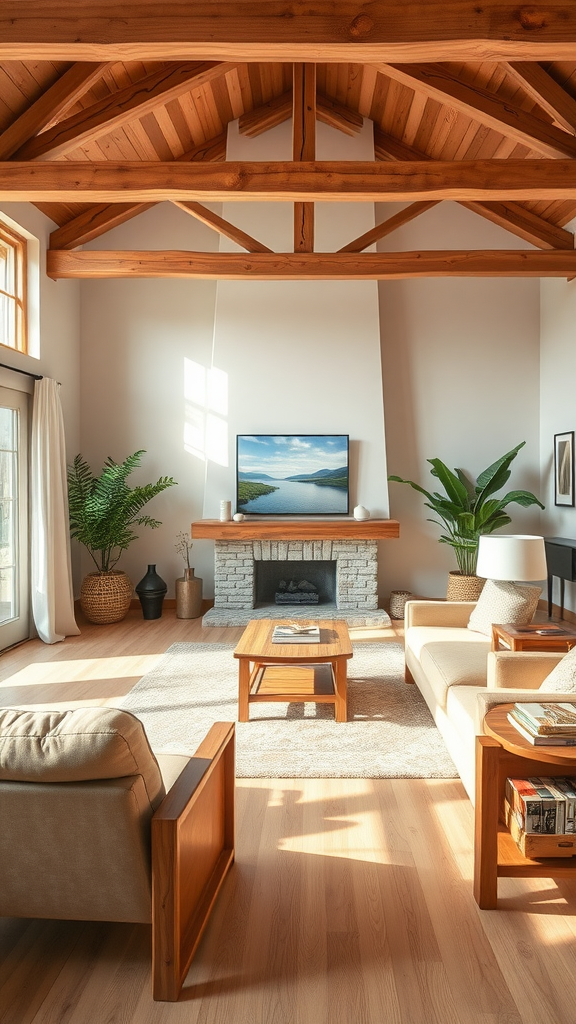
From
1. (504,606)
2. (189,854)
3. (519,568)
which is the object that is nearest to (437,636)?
(504,606)

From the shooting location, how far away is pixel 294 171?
15.5 feet

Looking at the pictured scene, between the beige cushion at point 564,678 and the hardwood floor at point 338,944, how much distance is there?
63 centimetres

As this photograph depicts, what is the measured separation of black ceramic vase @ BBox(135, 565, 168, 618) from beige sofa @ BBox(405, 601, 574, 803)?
3.25 m

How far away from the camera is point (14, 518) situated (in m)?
5.99

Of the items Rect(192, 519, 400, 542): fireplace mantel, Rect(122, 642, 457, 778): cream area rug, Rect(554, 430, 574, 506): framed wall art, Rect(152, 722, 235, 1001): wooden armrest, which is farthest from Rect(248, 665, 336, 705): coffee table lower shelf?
Rect(554, 430, 574, 506): framed wall art

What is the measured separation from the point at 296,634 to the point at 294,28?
3102mm

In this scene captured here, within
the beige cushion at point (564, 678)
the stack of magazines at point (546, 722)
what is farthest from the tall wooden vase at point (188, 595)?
the stack of magazines at point (546, 722)

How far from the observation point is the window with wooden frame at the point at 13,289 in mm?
6027

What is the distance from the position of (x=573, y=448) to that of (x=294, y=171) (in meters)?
3.67

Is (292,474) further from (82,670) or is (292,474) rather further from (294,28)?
(294,28)

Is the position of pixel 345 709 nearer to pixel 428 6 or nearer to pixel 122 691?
pixel 122 691

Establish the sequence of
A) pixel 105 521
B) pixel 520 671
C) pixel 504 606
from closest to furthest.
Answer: pixel 520 671 < pixel 504 606 < pixel 105 521

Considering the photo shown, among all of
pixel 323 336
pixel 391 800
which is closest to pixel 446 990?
pixel 391 800

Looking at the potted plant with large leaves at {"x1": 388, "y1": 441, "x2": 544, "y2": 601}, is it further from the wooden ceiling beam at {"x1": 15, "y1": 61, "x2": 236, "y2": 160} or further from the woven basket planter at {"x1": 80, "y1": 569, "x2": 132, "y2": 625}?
the wooden ceiling beam at {"x1": 15, "y1": 61, "x2": 236, "y2": 160}
